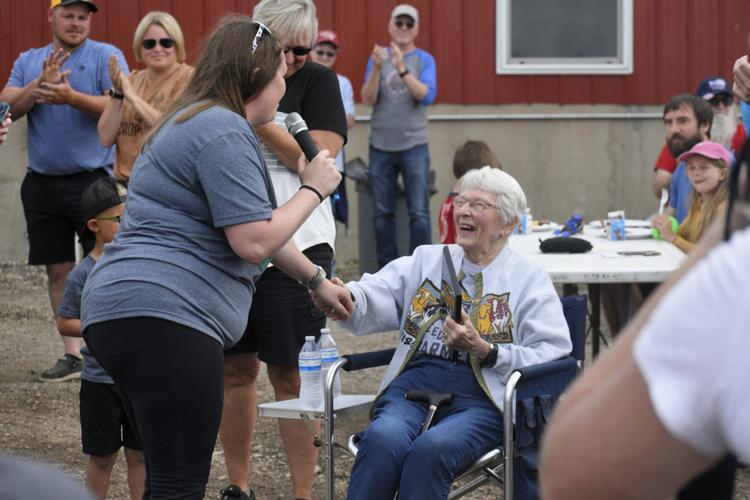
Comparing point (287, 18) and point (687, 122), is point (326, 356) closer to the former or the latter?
point (287, 18)

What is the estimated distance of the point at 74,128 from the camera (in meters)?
6.65

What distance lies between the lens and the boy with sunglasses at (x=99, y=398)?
4.02 m

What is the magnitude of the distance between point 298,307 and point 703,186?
97.4 inches

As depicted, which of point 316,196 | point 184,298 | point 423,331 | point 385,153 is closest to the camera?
point 184,298

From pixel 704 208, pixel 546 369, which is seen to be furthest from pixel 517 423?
pixel 704 208

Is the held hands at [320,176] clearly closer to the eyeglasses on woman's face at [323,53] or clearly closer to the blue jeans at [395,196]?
Result: the blue jeans at [395,196]

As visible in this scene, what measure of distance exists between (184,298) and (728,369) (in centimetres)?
215

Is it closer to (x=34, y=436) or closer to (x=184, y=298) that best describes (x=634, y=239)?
(x=34, y=436)

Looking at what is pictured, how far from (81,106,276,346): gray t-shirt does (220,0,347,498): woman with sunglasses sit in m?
1.00

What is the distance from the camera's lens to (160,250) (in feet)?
10.1

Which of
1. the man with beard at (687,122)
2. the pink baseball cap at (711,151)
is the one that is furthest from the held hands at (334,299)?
the man with beard at (687,122)

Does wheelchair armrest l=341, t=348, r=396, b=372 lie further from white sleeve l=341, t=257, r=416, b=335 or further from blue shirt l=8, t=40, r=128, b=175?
blue shirt l=8, t=40, r=128, b=175

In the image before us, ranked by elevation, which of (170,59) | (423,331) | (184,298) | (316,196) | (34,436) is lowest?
(34,436)

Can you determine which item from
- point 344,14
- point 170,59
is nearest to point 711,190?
point 170,59
